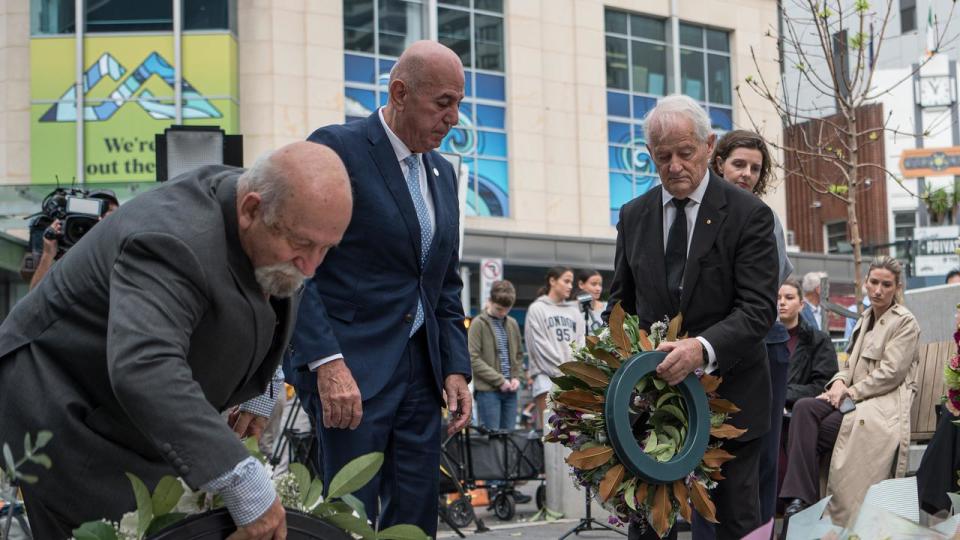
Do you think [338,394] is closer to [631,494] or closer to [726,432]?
[631,494]

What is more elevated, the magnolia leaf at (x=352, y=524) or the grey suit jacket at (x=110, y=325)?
the grey suit jacket at (x=110, y=325)

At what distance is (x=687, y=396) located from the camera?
15.4ft

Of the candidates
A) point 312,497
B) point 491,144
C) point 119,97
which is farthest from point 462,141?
point 312,497

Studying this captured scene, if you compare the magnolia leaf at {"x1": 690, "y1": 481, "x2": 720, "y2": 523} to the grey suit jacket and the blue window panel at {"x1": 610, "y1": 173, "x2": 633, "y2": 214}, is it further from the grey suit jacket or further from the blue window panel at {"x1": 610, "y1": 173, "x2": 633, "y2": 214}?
the blue window panel at {"x1": 610, "y1": 173, "x2": 633, "y2": 214}

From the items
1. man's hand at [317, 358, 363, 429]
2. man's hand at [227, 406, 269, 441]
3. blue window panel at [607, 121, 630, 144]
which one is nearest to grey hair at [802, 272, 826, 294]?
man's hand at [317, 358, 363, 429]

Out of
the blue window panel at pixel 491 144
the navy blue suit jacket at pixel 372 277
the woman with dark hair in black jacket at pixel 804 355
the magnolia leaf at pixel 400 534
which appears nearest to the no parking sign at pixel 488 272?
the woman with dark hair in black jacket at pixel 804 355

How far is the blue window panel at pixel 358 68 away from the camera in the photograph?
3438cm

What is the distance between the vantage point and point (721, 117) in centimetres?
4100

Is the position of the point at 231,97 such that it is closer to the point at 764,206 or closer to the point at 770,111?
the point at 770,111

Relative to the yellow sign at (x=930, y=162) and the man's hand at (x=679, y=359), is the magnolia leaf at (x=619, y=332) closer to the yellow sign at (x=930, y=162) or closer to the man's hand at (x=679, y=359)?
the man's hand at (x=679, y=359)

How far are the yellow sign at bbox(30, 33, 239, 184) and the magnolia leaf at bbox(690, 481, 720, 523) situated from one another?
1150 inches

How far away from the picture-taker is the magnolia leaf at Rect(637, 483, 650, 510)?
4566 mm

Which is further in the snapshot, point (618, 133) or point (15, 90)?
point (618, 133)

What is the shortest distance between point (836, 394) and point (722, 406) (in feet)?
17.7
